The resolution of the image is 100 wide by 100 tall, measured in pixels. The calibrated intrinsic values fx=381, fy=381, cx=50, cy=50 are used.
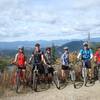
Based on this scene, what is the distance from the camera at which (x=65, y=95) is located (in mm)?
13875

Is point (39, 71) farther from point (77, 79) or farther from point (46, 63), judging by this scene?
point (77, 79)

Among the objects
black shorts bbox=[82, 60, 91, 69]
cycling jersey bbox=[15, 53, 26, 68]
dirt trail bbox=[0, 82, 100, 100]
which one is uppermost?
cycling jersey bbox=[15, 53, 26, 68]

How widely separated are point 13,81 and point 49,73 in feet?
4.99

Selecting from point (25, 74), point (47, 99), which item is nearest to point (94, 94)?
point (47, 99)

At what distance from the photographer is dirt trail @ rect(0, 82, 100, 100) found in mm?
13484

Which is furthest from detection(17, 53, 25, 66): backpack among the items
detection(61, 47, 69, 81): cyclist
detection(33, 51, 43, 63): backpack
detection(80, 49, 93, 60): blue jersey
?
detection(80, 49, 93, 60): blue jersey

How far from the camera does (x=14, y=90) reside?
15.0 metres

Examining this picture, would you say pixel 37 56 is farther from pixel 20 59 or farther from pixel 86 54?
pixel 86 54

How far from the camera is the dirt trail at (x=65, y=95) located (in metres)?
13.5

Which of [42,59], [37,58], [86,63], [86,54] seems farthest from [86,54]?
[37,58]

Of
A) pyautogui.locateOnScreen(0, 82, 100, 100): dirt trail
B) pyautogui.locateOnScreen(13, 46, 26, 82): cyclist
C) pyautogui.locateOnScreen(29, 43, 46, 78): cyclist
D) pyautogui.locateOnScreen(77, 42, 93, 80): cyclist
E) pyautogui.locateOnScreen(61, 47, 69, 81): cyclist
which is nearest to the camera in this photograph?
pyautogui.locateOnScreen(0, 82, 100, 100): dirt trail

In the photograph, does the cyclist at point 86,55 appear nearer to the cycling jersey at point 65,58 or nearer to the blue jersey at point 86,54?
the blue jersey at point 86,54

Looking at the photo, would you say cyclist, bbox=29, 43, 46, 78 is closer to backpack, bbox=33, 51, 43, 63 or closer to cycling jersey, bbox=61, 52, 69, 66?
backpack, bbox=33, 51, 43, 63

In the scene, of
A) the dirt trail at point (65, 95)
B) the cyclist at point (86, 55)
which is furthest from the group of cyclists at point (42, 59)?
the dirt trail at point (65, 95)
